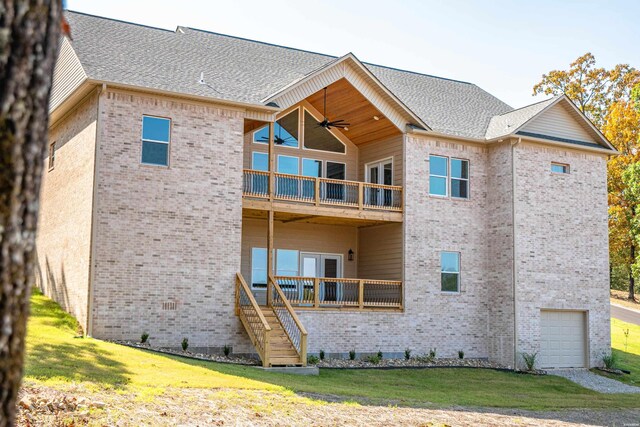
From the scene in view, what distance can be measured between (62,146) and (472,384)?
13.9 metres

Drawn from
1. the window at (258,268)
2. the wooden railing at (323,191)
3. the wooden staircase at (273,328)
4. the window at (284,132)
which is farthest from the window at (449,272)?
the window at (284,132)

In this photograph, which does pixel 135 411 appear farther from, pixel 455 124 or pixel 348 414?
pixel 455 124

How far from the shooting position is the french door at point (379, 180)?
2477 cm

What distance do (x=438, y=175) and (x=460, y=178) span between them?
0.87m

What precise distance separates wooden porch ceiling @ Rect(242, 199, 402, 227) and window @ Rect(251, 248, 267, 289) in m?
1.13

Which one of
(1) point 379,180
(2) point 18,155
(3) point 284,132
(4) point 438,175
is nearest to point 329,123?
(3) point 284,132

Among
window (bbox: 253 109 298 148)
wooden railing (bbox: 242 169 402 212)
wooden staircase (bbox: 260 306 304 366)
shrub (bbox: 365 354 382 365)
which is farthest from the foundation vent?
window (bbox: 253 109 298 148)

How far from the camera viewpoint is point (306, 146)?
26.3m

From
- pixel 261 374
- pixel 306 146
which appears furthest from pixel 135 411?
pixel 306 146

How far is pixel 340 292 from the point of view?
23688 mm

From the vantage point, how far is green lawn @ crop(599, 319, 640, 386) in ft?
83.1

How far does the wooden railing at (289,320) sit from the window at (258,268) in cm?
168

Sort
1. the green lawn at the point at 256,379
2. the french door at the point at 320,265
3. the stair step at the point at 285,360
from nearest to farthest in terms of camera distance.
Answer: the green lawn at the point at 256,379 < the stair step at the point at 285,360 < the french door at the point at 320,265

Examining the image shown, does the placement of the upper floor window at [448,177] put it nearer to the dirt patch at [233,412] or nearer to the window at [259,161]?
the window at [259,161]
